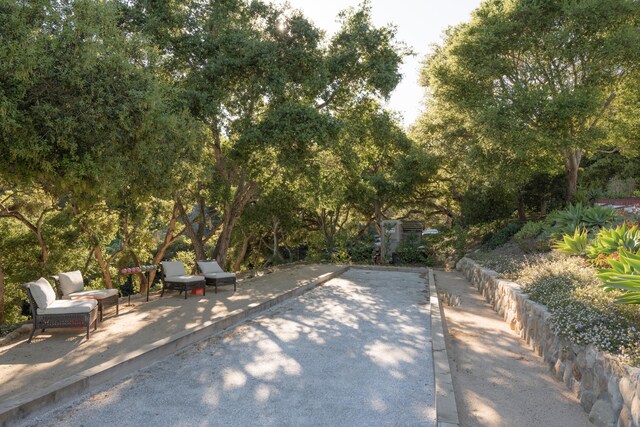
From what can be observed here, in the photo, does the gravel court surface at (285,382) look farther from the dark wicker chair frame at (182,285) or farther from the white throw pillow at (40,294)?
the dark wicker chair frame at (182,285)

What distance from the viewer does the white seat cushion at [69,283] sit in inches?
305

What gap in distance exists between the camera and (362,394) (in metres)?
4.50

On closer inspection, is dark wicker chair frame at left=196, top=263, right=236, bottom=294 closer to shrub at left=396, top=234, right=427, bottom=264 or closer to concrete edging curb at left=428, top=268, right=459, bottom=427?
concrete edging curb at left=428, top=268, right=459, bottom=427

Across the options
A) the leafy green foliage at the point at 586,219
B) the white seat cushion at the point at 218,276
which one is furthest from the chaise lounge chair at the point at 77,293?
the leafy green foliage at the point at 586,219

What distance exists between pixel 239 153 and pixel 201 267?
149 inches

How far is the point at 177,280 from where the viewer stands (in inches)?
398

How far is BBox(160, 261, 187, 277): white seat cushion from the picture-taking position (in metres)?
10.4

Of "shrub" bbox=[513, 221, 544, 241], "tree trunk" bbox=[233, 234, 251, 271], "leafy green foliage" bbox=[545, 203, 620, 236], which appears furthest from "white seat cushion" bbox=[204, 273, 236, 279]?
"tree trunk" bbox=[233, 234, 251, 271]

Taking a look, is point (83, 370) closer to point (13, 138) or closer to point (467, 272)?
point (13, 138)

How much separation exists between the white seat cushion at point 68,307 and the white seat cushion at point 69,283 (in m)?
1.07

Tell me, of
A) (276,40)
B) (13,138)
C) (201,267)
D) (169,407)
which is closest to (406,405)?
(169,407)

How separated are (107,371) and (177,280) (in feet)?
17.8

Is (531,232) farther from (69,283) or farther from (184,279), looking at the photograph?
(69,283)

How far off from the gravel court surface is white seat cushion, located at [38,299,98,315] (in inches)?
72.2
